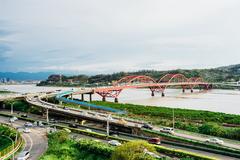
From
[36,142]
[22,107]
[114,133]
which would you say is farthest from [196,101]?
[36,142]

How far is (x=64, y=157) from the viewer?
78.4 feet

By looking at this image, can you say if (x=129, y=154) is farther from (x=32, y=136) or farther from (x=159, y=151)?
(x=32, y=136)

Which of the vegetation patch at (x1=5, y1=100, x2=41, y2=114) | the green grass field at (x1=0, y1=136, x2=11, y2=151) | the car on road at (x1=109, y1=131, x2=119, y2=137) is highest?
the vegetation patch at (x1=5, y1=100, x2=41, y2=114)

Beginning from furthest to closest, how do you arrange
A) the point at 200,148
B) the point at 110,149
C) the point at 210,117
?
the point at 210,117
the point at 200,148
the point at 110,149

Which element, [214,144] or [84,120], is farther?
[84,120]

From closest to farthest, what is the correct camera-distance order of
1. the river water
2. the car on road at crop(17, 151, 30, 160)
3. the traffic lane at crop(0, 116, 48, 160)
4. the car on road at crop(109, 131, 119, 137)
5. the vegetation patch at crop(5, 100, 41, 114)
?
1. the car on road at crop(17, 151, 30, 160)
2. the traffic lane at crop(0, 116, 48, 160)
3. the car on road at crop(109, 131, 119, 137)
4. the vegetation patch at crop(5, 100, 41, 114)
5. the river water

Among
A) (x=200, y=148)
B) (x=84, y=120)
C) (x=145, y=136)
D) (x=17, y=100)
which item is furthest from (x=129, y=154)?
(x=17, y=100)

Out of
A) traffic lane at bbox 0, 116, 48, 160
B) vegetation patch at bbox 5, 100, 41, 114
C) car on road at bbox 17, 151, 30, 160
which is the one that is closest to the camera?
car on road at bbox 17, 151, 30, 160

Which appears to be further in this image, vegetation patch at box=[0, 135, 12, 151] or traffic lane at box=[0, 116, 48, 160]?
vegetation patch at box=[0, 135, 12, 151]

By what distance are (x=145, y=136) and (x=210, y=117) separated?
59.8 ft

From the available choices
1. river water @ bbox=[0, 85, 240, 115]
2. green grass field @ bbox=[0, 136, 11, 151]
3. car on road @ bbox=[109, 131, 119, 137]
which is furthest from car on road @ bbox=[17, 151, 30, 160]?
river water @ bbox=[0, 85, 240, 115]

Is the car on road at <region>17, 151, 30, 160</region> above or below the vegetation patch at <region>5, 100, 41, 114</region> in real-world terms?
→ below

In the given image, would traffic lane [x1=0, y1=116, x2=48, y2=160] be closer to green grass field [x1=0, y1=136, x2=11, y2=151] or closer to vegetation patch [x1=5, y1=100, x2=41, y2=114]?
green grass field [x1=0, y1=136, x2=11, y2=151]

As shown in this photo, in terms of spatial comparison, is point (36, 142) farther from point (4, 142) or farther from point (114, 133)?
point (114, 133)
